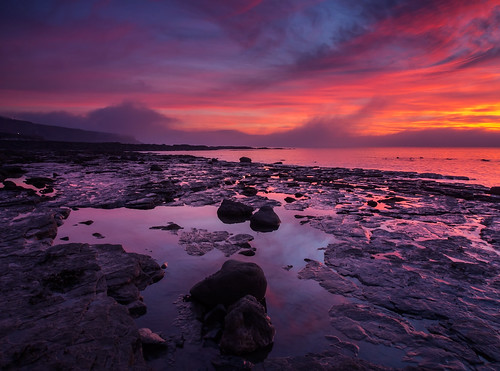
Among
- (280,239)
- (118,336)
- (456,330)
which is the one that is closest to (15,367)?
(118,336)

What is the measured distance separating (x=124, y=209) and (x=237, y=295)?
11053 millimetres

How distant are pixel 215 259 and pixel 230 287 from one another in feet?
8.41

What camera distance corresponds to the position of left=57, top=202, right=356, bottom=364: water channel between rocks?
5.38m

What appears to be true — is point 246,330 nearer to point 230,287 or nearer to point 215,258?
point 230,287

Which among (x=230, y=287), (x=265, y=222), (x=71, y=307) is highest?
(x=71, y=307)

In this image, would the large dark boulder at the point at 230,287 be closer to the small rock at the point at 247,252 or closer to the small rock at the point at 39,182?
the small rock at the point at 247,252

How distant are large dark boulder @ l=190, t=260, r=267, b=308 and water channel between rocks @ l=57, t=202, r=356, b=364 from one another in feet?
1.55

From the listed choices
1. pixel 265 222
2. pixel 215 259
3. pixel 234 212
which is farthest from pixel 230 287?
pixel 234 212

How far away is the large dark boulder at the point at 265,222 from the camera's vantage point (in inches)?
482

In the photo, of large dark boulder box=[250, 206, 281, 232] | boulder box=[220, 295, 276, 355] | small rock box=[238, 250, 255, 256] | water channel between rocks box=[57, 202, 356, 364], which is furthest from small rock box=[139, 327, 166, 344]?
large dark boulder box=[250, 206, 281, 232]

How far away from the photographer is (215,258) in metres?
8.68

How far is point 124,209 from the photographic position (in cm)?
1491

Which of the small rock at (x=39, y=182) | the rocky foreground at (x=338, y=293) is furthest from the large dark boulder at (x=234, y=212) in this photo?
the small rock at (x=39, y=182)

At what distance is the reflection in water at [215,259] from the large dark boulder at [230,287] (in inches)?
18.0
